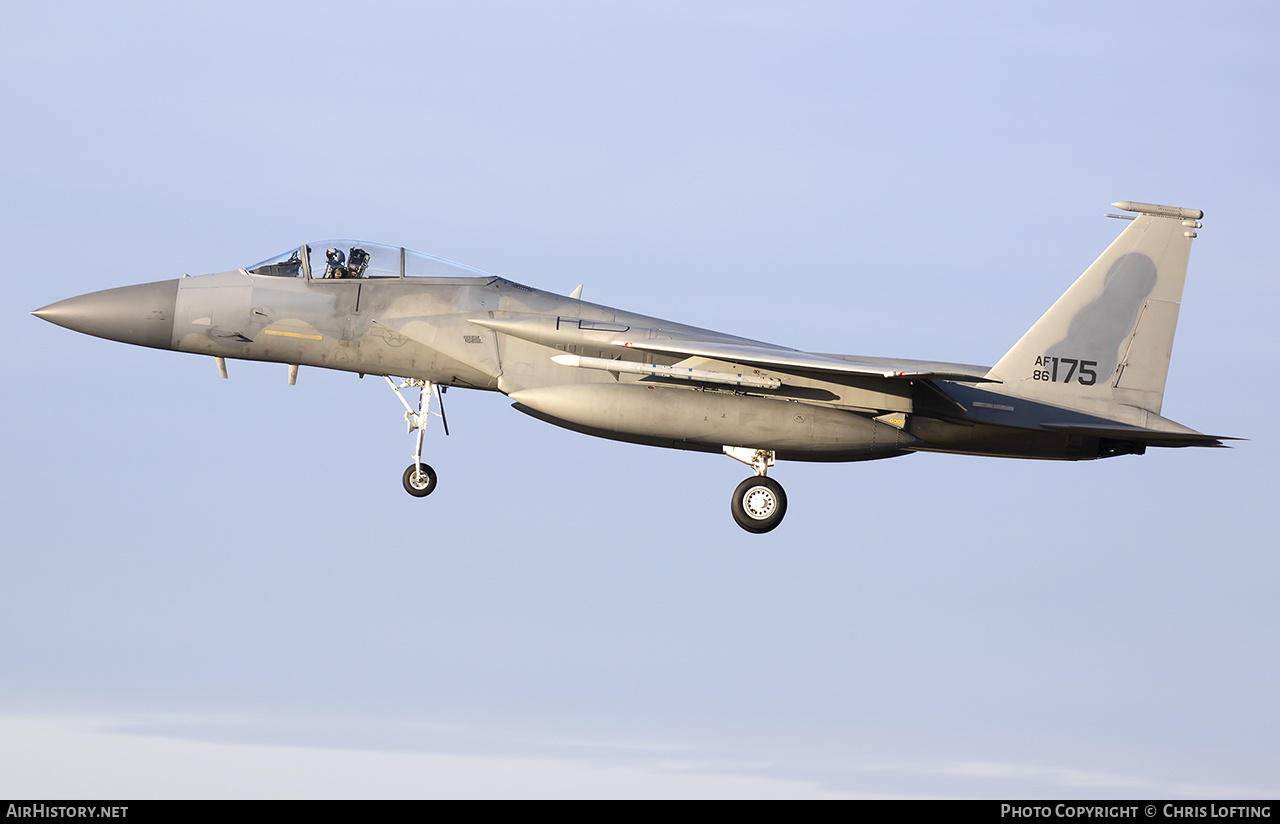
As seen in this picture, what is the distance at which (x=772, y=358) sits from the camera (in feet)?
56.5

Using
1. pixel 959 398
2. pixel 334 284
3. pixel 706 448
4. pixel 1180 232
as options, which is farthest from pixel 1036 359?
pixel 334 284

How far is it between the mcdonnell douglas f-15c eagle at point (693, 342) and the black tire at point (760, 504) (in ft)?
0.06

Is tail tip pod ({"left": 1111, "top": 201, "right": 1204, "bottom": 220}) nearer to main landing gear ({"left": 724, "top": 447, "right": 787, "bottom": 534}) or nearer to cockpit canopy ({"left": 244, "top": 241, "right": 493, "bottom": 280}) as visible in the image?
main landing gear ({"left": 724, "top": 447, "right": 787, "bottom": 534})

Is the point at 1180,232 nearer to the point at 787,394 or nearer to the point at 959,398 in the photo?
the point at 959,398

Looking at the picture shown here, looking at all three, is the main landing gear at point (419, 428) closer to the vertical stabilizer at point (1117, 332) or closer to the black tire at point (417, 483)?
the black tire at point (417, 483)

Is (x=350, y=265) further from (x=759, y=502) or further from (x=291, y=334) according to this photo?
(x=759, y=502)

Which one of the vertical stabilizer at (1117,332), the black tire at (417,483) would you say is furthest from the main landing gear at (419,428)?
the vertical stabilizer at (1117,332)

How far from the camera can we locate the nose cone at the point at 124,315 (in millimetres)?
18703

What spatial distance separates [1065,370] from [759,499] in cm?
449

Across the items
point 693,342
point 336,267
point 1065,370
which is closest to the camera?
point 693,342

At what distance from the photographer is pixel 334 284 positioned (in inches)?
745

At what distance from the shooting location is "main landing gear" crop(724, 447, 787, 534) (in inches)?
737

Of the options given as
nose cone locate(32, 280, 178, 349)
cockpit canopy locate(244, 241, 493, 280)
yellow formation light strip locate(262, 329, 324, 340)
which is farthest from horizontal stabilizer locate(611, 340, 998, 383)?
nose cone locate(32, 280, 178, 349)

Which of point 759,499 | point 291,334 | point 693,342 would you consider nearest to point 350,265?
point 291,334
